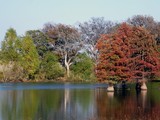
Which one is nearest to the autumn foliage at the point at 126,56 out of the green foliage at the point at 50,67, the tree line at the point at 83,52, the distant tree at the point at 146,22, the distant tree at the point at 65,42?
the tree line at the point at 83,52

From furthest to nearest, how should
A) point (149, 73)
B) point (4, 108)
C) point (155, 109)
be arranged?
point (149, 73) < point (4, 108) < point (155, 109)

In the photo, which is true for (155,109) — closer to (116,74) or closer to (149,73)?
(116,74)

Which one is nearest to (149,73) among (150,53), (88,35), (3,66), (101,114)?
(150,53)

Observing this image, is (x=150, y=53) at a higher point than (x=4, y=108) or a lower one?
higher

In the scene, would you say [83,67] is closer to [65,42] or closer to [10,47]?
[65,42]

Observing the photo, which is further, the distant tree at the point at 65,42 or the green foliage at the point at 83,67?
the distant tree at the point at 65,42

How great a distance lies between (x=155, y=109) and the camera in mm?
25266

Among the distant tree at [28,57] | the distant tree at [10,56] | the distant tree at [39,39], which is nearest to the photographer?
the distant tree at [10,56]

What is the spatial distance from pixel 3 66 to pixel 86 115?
42.7 m

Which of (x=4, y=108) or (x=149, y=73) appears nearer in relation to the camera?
(x=4, y=108)

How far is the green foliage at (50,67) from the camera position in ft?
226

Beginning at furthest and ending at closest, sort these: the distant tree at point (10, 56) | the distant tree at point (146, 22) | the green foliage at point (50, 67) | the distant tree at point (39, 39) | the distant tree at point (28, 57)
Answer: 1. the distant tree at point (146, 22)
2. the distant tree at point (39, 39)
3. the green foliage at point (50, 67)
4. the distant tree at point (28, 57)
5. the distant tree at point (10, 56)

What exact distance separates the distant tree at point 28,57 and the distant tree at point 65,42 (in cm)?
684

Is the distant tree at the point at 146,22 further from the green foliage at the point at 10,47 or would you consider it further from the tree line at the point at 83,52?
the green foliage at the point at 10,47
